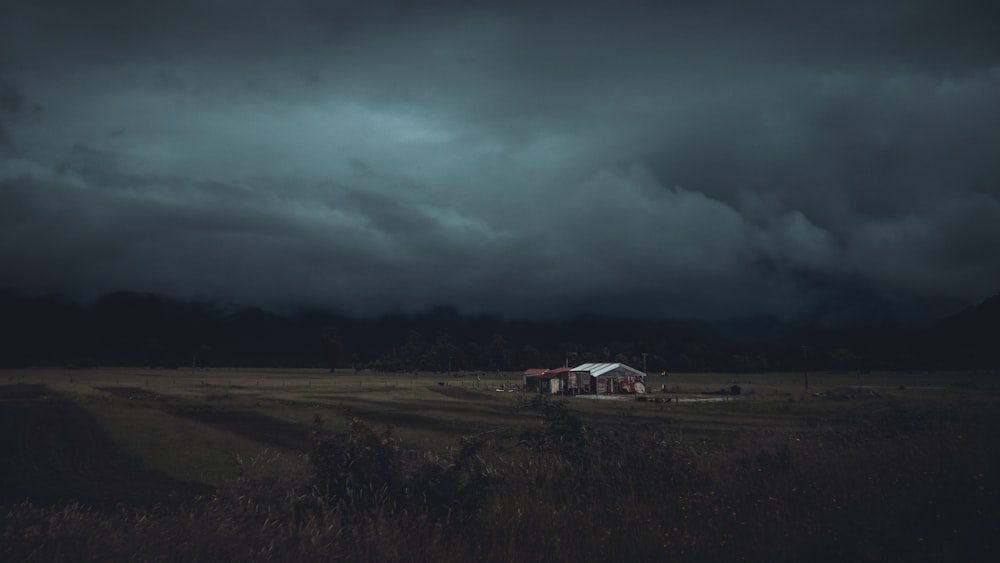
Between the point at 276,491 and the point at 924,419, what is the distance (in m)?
14.3

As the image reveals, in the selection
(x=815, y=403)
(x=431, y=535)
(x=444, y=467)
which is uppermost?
(x=444, y=467)

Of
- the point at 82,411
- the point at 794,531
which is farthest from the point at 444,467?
the point at 82,411

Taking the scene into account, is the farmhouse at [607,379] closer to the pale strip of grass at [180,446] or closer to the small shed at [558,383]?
the small shed at [558,383]

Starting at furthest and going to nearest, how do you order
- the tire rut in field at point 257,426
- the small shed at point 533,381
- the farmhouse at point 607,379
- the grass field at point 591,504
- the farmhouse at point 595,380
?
the small shed at point 533,381
the farmhouse at point 595,380
the farmhouse at point 607,379
the tire rut in field at point 257,426
the grass field at point 591,504

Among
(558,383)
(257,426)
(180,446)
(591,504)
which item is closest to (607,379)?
(558,383)

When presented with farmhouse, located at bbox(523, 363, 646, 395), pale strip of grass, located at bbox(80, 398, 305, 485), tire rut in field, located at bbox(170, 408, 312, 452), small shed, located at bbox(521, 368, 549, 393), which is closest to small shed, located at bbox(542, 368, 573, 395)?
farmhouse, located at bbox(523, 363, 646, 395)

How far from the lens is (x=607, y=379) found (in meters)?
102

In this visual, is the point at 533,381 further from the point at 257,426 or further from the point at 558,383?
the point at 257,426

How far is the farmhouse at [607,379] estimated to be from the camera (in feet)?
326

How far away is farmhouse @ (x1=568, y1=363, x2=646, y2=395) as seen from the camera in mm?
99438

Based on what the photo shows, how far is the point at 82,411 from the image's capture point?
52344 mm

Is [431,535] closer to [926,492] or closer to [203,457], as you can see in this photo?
[926,492]

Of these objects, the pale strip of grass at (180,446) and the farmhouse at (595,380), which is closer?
the pale strip of grass at (180,446)

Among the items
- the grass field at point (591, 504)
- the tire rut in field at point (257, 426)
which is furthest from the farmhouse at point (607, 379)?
the grass field at point (591, 504)
